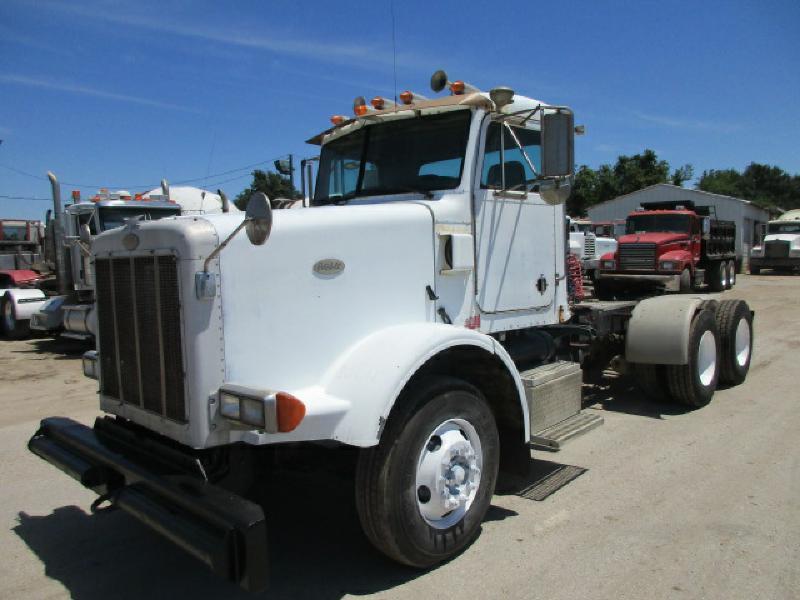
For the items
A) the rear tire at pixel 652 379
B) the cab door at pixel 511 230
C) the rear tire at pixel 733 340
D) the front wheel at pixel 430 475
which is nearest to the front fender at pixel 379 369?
the front wheel at pixel 430 475

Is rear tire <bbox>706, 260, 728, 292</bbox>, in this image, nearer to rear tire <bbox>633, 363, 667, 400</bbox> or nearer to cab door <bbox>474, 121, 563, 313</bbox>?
rear tire <bbox>633, 363, 667, 400</bbox>

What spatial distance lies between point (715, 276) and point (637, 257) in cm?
464

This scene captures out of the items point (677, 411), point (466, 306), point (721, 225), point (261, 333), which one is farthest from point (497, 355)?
point (721, 225)

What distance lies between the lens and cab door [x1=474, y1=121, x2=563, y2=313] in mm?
4242

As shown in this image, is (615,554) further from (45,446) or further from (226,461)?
(45,446)

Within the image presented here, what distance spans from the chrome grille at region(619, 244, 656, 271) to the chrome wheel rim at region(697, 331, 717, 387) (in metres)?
13.0

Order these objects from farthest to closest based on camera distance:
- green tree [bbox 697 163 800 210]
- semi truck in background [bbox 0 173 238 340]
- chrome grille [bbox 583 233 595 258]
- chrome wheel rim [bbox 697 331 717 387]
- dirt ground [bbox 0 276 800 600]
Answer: green tree [bbox 697 163 800 210] < chrome grille [bbox 583 233 595 258] < semi truck in background [bbox 0 173 238 340] < chrome wheel rim [bbox 697 331 717 387] < dirt ground [bbox 0 276 800 600]

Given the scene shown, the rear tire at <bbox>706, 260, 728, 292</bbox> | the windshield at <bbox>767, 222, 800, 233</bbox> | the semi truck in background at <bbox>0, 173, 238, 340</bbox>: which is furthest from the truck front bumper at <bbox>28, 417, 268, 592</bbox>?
the windshield at <bbox>767, 222, 800, 233</bbox>

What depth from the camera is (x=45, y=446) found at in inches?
147

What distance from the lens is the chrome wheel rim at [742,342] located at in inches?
288

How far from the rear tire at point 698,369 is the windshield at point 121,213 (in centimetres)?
857

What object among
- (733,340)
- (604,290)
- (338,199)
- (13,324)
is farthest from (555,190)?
(13,324)

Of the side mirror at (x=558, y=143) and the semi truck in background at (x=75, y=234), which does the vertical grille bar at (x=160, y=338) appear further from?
the semi truck in background at (x=75, y=234)

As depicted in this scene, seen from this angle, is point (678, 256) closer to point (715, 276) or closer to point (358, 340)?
point (715, 276)
